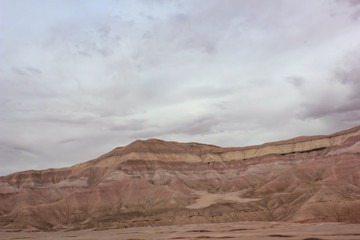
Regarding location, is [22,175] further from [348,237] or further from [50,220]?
[348,237]

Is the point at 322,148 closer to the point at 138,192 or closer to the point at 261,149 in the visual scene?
the point at 261,149

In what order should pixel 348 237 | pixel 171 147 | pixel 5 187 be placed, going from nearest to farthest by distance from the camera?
pixel 348 237, pixel 5 187, pixel 171 147

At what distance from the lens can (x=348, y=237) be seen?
4747cm

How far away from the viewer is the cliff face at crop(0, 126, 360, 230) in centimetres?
9156

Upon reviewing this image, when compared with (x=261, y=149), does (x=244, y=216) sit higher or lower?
lower

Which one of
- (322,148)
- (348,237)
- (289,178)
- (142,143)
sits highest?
(142,143)

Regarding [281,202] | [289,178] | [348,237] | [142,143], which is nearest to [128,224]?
[281,202]

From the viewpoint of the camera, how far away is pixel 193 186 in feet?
484

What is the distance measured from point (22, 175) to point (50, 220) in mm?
54299

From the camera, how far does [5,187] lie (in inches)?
6117

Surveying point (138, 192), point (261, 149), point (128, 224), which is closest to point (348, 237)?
point (128, 224)

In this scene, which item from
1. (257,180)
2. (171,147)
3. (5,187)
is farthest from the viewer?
(171,147)

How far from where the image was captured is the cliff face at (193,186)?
91.6m

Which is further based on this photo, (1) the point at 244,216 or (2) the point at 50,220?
(2) the point at 50,220
